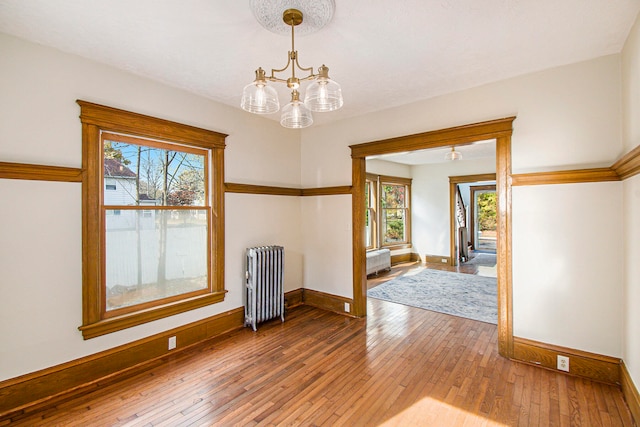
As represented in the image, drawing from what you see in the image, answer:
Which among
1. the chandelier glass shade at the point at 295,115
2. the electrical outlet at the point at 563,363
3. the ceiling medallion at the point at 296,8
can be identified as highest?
the ceiling medallion at the point at 296,8

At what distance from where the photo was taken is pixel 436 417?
2.09 meters

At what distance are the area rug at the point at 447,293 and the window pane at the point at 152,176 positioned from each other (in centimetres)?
354

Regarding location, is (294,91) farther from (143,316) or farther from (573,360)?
(573,360)

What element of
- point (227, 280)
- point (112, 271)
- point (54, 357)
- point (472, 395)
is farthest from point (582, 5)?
point (54, 357)

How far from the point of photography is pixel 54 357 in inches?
91.9

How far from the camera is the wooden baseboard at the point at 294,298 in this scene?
4379 mm

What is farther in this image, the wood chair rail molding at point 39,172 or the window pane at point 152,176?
the window pane at point 152,176

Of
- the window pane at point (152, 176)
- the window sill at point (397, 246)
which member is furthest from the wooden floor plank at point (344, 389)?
the window sill at point (397, 246)

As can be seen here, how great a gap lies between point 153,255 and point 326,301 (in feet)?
8.14

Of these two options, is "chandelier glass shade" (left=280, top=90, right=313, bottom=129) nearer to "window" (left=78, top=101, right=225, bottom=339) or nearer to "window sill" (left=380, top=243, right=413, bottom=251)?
"window" (left=78, top=101, right=225, bottom=339)

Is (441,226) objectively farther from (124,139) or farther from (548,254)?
(124,139)

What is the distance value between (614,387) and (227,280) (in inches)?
154

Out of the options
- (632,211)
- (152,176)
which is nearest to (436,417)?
(632,211)

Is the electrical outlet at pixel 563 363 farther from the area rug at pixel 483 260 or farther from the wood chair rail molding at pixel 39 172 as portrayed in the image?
the area rug at pixel 483 260
